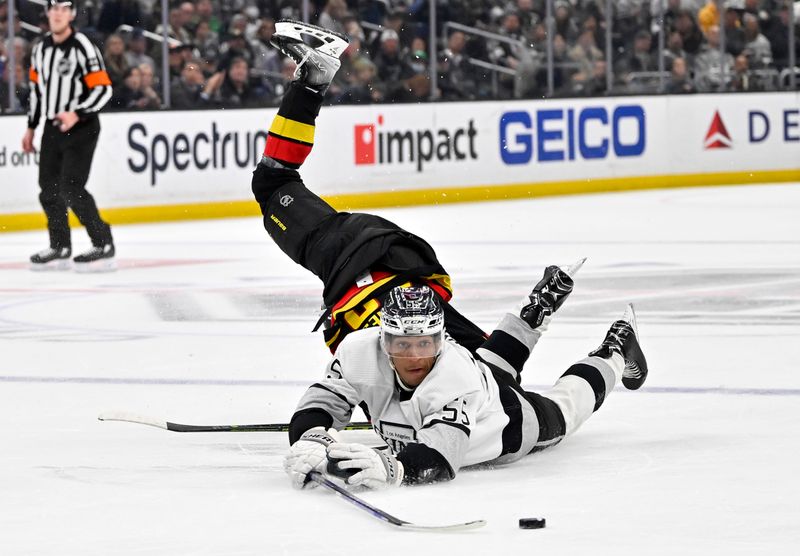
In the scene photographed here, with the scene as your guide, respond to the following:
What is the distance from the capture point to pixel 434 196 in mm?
15570

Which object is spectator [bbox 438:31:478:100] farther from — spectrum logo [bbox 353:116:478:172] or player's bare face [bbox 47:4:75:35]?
player's bare face [bbox 47:4:75:35]

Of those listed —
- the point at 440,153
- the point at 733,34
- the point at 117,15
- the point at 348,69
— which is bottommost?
the point at 440,153

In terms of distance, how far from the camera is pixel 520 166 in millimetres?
16109

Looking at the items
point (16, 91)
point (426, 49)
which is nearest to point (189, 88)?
point (16, 91)

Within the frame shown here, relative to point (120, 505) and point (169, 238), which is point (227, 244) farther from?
point (120, 505)

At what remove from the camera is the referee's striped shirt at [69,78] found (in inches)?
416

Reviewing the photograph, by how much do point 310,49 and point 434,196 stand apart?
1000 centimetres

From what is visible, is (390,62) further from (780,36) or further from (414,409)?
(414,409)

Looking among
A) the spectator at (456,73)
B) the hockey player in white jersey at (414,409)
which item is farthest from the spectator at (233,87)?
the hockey player in white jersey at (414,409)

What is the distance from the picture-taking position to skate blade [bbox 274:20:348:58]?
5.59 m

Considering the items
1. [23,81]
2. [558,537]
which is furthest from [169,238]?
[558,537]

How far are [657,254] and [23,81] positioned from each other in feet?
16.8

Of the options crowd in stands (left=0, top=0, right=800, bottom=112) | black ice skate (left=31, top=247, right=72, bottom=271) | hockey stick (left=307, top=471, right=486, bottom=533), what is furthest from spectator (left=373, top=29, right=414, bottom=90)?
hockey stick (left=307, top=471, right=486, bottom=533)

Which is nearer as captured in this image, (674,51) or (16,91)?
(16,91)
